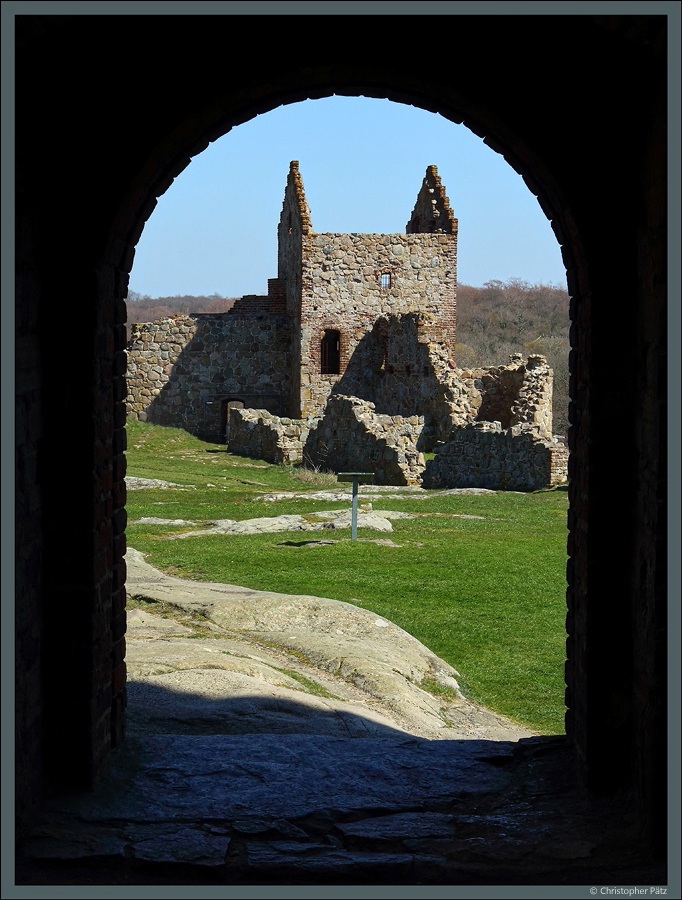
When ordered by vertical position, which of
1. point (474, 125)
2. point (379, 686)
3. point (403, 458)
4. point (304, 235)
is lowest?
point (379, 686)

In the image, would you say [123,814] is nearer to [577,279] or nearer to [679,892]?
[679,892]

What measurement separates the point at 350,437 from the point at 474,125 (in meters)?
17.5

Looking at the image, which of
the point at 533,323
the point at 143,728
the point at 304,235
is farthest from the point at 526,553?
the point at 533,323

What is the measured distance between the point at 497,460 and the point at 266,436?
6261mm

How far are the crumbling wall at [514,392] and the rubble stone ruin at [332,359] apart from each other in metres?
0.04

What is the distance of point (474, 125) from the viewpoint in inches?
173

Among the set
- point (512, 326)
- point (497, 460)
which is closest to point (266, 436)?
point (497, 460)

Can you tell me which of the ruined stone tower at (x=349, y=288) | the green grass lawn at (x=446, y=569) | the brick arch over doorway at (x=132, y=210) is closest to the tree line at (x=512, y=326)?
the ruined stone tower at (x=349, y=288)

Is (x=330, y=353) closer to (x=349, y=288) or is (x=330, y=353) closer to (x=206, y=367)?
(x=349, y=288)

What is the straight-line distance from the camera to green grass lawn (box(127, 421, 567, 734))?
7613mm

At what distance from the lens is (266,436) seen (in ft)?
78.8

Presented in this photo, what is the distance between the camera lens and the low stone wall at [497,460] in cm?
1927

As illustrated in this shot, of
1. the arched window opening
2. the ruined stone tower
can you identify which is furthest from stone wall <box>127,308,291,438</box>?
the arched window opening

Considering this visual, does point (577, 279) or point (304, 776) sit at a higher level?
point (577, 279)
